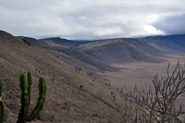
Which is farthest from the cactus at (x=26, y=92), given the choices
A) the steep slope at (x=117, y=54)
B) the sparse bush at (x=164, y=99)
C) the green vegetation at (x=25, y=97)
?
the steep slope at (x=117, y=54)

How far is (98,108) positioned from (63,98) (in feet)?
18.6

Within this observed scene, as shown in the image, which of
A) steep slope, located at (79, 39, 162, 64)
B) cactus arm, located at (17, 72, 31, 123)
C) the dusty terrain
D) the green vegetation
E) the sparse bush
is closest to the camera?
the sparse bush

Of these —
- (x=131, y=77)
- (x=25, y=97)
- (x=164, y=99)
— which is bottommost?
(x=131, y=77)

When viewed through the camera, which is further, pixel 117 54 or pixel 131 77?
pixel 117 54

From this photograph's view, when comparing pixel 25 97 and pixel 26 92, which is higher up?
pixel 26 92

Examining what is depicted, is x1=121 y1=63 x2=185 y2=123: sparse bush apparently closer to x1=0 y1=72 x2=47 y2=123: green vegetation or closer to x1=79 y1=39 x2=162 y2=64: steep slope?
x1=0 y1=72 x2=47 y2=123: green vegetation

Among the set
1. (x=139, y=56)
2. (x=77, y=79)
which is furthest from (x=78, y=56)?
(x=77, y=79)

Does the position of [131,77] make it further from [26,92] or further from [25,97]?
[26,92]

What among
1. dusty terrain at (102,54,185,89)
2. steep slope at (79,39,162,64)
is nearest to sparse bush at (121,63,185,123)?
dusty terrain at (102,54,185,89)

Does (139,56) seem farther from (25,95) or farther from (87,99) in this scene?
(25,95)

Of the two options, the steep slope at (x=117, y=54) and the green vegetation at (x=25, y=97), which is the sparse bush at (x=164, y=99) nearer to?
the green vegetation at (x=25, y=97)

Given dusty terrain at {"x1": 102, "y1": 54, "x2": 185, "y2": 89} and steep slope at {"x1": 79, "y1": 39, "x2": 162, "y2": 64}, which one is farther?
steep slope at {"x1": 79, "y1": 39, "x2": 162, "y2": 64}

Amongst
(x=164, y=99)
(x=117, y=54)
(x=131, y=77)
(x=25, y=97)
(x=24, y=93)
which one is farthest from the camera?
(x=117, y=54)

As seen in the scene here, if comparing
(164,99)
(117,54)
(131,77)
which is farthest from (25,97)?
(117,54)
